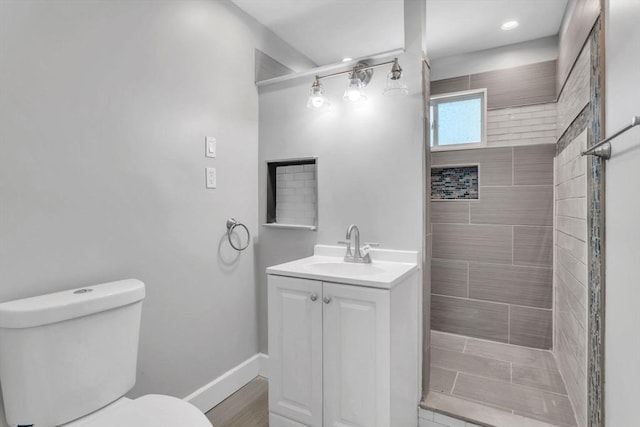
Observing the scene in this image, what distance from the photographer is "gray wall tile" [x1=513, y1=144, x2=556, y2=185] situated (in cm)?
261

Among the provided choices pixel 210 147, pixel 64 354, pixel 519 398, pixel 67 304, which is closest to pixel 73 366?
pixel 64 354

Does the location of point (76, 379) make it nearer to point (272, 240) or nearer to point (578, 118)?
point (272, 240)

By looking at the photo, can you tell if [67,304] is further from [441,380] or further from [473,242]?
[473,242]

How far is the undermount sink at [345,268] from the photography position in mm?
1900

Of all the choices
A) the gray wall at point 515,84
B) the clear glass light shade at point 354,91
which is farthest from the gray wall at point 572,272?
the clear glass light shade at point 354,91

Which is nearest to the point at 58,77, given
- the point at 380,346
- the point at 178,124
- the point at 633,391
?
the point at 178,124

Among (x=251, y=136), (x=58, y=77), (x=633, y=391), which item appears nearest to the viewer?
(x=633, y=391)

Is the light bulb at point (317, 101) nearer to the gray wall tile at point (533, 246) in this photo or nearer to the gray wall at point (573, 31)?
the gray wall at point (573, 31)

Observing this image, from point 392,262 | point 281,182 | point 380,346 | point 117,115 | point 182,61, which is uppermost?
point 182,61

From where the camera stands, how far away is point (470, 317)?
291cm

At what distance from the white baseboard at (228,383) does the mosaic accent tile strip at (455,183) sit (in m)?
2.01

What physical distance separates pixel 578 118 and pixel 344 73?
4.27 feet

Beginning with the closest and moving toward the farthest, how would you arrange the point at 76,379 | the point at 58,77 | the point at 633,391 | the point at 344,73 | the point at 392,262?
the point at 633,391, the point at 76,379, the point at 58,77, the point at 392,262, the point at 344,73

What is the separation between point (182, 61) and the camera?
1851mm
